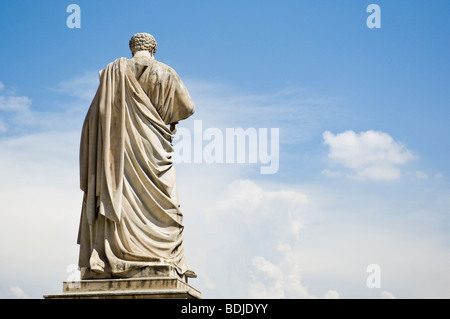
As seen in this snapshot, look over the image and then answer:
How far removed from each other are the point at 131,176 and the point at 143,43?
9.22 feet

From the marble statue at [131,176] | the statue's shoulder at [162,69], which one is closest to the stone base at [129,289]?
the marble statue at [131,176]

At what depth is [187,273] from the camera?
14.5 metres

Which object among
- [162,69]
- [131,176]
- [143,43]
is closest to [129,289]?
[131,176]

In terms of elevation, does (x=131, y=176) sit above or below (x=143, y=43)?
below

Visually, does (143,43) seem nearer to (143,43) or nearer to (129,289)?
(143,43)

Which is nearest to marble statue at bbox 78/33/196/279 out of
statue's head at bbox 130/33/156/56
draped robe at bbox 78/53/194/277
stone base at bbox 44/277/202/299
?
draped robe at bbox 78/53/194/277

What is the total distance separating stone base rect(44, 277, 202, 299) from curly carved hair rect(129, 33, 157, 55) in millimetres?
4679

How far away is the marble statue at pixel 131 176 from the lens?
45.3 feet

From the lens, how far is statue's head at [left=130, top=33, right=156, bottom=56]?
49.6 ft

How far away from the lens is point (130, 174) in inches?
558

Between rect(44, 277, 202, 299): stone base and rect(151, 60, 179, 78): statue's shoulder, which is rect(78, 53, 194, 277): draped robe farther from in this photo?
rect(44, 277, 202, 299): stone base

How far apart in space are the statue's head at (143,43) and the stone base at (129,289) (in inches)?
184

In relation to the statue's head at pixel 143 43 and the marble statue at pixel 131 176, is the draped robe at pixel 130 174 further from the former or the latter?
the statue's head at pixel 143 43
